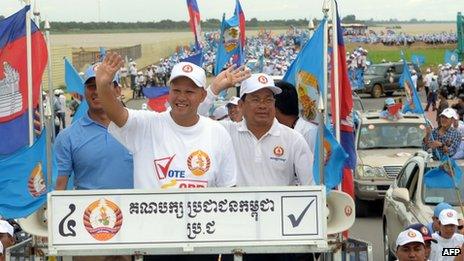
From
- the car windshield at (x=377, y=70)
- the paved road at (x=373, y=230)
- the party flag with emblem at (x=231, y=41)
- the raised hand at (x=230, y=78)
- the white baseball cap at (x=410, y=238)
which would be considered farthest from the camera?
the car windshield at (x=377, y=70)

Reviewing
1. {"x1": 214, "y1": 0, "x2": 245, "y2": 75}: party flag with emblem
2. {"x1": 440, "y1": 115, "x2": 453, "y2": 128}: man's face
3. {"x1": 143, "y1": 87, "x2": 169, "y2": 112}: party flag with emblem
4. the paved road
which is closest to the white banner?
the paved road

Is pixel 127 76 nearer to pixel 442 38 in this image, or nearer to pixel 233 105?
pixel 233 105

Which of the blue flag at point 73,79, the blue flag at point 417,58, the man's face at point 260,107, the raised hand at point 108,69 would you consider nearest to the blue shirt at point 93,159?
the man's face at point 260,107

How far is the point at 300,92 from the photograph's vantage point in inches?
320

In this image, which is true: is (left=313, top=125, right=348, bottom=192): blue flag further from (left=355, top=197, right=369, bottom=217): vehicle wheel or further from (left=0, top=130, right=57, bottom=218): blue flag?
(left=355, top=197, right=369, bottom=217): vehicle wheel

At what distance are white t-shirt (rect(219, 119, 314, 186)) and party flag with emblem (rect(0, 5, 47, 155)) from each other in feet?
4.93

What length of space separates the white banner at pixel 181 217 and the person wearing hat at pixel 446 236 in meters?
4.31

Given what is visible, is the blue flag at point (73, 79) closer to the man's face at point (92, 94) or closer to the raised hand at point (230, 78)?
the man's face at point (92, 94)

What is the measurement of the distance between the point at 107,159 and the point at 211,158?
41.9 inches

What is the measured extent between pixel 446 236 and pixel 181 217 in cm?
477

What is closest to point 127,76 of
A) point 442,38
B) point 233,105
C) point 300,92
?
point 233,105

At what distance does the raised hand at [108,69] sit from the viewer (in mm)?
5895

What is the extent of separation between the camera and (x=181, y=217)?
18.6 ft

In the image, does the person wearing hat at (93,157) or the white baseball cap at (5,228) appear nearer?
the person wearing hat at (93,157)
